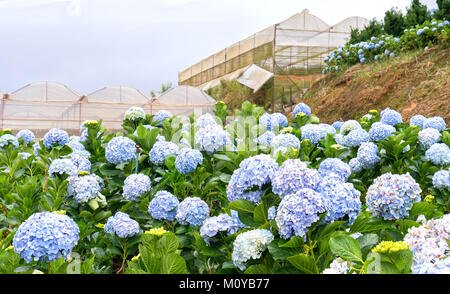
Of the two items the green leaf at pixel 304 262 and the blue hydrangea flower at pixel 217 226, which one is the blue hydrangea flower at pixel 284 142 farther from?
the green leaf at pixel 304 262

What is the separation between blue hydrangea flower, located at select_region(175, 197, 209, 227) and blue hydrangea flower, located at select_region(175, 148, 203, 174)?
0.31m

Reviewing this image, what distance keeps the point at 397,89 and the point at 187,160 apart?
26.8 feet

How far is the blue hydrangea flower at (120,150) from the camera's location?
8.39 ft

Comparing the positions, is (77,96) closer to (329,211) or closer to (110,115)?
(110,115)

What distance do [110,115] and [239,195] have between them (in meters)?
16.7

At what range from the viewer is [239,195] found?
1526mm

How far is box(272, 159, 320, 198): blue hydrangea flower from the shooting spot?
1.33 m

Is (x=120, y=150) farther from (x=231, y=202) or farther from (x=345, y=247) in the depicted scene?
(x=345, y=247)

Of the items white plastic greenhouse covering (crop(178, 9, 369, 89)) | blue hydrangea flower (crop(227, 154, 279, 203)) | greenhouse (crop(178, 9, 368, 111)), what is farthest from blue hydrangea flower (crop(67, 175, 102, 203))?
white plastic greenhouse covering (crop(178, 9, 369, 89))

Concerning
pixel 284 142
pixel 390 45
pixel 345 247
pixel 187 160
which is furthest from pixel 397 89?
pixel 345 247

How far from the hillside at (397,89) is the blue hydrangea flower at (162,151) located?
5417 mm

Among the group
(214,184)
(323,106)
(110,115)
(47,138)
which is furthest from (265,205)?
(110,115)

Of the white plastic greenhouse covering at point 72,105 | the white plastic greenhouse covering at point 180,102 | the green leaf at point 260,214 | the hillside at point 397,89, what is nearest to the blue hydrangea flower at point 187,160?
→ the green leaf at point 260,214
